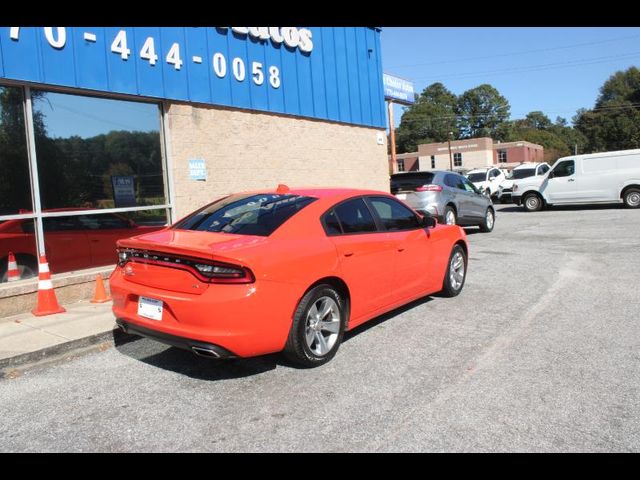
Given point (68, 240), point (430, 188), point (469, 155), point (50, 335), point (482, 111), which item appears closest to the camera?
point (50, 335)

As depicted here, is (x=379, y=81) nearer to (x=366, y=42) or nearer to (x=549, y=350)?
(x=366, y=42)

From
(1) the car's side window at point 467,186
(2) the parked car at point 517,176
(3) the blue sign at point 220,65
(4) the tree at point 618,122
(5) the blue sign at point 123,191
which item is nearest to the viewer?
(3) the blue sign at point 220,65

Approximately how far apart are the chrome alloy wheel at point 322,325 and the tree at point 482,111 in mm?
131923

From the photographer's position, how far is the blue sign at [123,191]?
7852 millimetres

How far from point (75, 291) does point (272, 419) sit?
457 cm

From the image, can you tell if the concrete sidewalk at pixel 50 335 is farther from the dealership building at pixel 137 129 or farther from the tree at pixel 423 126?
the tree at pixel 423 126

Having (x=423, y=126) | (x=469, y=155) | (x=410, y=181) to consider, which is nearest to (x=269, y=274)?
(x=410, y=181)

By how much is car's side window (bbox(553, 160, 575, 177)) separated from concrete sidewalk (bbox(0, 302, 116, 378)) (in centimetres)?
1705

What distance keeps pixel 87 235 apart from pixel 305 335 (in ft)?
15.3

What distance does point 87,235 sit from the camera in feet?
24.6

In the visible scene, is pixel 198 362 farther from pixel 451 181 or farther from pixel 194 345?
pixel 451 181

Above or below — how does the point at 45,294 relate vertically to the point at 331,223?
below

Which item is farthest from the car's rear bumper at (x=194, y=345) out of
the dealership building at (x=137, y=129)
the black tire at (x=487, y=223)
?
the black tire at (x=487, y=223)
